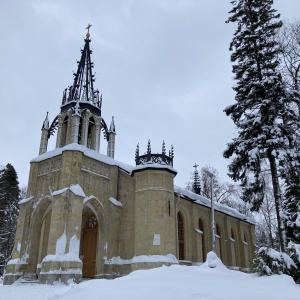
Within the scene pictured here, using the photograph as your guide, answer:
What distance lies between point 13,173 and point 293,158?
33.4m

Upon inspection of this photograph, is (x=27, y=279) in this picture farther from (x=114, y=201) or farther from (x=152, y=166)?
(x=152, y=166)

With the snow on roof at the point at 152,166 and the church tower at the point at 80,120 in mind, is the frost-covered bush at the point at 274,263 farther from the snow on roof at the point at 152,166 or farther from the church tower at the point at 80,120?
the church tower at the point at 80,120

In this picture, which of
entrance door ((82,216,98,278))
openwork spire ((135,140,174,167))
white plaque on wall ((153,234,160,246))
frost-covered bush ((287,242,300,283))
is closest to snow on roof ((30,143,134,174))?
openwork spire ((135,140,174,167))

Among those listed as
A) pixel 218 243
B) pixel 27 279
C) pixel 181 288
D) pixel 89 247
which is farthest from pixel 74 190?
pixel 218 243

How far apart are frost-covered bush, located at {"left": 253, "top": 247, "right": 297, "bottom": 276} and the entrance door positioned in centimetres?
1457

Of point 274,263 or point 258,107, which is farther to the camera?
point 258,107

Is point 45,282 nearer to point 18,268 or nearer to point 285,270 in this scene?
point 18,268

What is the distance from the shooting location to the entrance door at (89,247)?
22188mm

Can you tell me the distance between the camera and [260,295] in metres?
7.11

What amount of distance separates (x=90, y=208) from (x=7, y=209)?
19.2 m

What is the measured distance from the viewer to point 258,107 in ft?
56.6

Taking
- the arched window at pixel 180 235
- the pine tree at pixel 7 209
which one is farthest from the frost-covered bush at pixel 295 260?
the pine tree at pixel 7 209

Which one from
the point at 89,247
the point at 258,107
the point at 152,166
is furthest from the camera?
the point at 89,247

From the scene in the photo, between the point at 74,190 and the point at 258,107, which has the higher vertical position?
the point at 258,107
